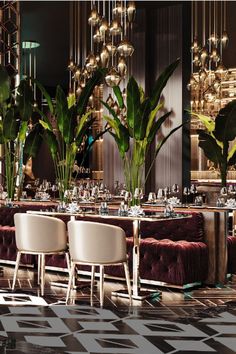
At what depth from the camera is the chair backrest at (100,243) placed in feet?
17.6

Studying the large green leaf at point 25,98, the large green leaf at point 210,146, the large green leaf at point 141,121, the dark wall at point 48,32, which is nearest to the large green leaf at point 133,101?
the large green leaf at point 141,121

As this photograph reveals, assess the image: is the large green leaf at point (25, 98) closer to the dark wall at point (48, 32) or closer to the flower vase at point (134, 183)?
the flower vase at point (134, 183)

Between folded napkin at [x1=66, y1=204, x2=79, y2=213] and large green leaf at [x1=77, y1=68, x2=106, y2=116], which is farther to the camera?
large green leaf at [x1=77, y1=68, x2=106, y2=116]

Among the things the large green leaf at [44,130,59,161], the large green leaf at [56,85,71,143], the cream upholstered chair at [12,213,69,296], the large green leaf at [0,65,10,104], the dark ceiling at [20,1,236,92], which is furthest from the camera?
the dark ceiling at [20,1,236,92]

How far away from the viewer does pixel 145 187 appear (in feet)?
35.8

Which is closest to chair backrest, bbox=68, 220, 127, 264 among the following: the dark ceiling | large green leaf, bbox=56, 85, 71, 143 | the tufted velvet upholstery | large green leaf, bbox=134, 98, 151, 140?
the tufted velvet upholstery

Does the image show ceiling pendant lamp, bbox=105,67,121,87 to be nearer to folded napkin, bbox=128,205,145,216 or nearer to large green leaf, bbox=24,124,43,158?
large green leaf, bbox=24,124,43,158

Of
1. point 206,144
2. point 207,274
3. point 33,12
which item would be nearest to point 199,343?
point 207,274

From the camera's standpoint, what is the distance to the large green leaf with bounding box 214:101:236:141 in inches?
323

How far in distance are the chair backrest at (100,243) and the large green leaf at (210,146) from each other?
3.76 m

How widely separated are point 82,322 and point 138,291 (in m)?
1.05

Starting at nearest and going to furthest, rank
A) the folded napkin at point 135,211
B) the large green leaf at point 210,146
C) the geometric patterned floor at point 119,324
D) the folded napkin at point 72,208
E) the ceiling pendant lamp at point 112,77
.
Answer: the geometric patterned floor at point 119,324, the folded napkin at point 135,211, the folded napkin at point 72,208, the ceiling pendant lamp at point 112,77, the large green leaf at point 210,146

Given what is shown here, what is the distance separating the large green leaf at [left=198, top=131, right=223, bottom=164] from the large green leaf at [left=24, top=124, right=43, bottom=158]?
7.23ft

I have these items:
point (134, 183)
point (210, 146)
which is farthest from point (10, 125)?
point (210, 146)
